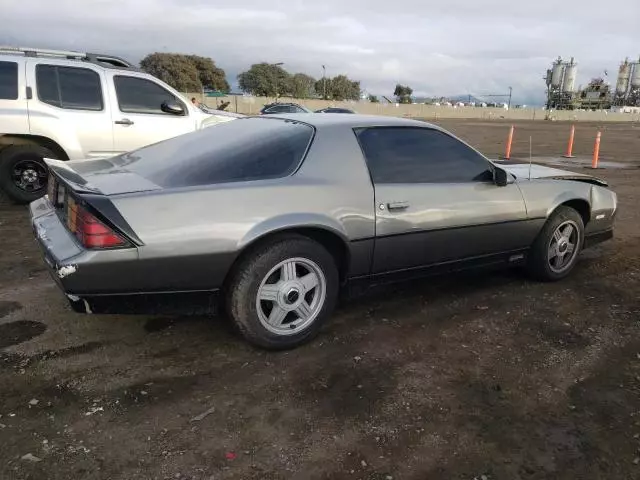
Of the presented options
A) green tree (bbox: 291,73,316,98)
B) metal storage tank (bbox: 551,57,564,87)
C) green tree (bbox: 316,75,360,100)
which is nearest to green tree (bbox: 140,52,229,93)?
green tree (bbox: 291,73,316,98)

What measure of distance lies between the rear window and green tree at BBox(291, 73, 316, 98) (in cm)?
8946

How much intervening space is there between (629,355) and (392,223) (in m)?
1.66

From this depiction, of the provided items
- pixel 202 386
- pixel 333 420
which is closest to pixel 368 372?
pixel 333 420

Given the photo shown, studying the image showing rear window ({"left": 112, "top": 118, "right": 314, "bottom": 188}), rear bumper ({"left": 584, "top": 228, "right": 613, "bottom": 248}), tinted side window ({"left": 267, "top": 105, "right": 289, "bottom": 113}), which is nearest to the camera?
rear window ({"left": 112, "top": 118, "right": 314, "bottom": 188})

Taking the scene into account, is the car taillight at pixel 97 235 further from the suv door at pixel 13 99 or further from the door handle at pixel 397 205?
the suv door at pixel 13 99

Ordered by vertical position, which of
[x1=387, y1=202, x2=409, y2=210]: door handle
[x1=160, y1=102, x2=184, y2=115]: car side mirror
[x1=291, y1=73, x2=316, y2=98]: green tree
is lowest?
[x1=387, y1=202, x2=409, y2=210]: door handle

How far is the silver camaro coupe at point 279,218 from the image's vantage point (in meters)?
2.79

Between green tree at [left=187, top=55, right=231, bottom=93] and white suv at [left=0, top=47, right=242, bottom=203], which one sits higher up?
green tree at [left=187, top=55, right=231, bottom=93]

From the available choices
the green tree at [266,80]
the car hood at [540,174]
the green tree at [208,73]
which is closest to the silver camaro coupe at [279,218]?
the car hood at [540,174]

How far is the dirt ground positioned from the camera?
7.55 ft

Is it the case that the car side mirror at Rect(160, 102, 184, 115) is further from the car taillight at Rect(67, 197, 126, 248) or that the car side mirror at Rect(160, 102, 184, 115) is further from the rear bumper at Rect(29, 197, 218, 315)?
the car taillight at Rect(67, 197, 126, 248)

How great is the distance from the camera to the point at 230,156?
10.8 ft

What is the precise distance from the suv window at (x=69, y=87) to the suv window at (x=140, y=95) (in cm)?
28

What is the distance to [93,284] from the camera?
271 cm
